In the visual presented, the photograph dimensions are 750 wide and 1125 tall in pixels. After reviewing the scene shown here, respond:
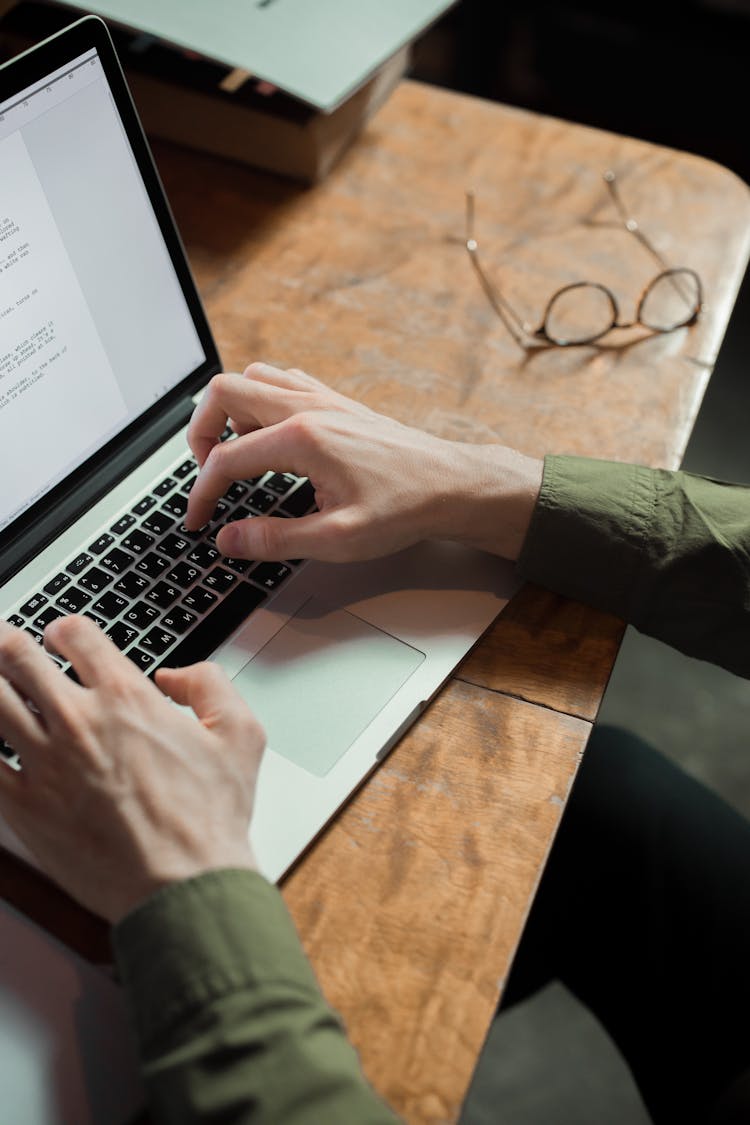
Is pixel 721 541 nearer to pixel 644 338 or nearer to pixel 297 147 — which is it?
pixel 644 338

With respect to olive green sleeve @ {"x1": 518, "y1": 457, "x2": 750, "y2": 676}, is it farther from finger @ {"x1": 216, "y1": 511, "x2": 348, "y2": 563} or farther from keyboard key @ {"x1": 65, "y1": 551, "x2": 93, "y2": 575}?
keyboard key @ {"x1": 65, "y1": 551, "x2": 93, "y2": 575}

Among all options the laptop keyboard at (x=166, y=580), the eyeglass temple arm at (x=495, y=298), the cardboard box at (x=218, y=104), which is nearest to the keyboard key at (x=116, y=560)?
the laptop keyboard at (x=166, y=580)

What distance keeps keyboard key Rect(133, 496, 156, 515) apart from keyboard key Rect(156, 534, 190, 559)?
0.03 m

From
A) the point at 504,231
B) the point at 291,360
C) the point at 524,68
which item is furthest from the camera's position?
the point at 524,68

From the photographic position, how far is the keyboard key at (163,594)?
0.70 meters

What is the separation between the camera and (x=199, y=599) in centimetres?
71

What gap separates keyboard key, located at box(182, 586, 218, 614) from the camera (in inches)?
27.7

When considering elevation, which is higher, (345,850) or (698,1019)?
(345,850)

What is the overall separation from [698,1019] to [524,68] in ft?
7.04

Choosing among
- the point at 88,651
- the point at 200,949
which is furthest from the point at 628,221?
the point at 200,949

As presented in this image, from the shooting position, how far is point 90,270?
2.28ft

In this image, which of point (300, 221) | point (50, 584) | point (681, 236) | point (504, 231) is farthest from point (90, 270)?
point (681, 236)

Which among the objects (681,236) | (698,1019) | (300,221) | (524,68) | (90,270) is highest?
(90,270)

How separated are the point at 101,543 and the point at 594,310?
0.54 m
